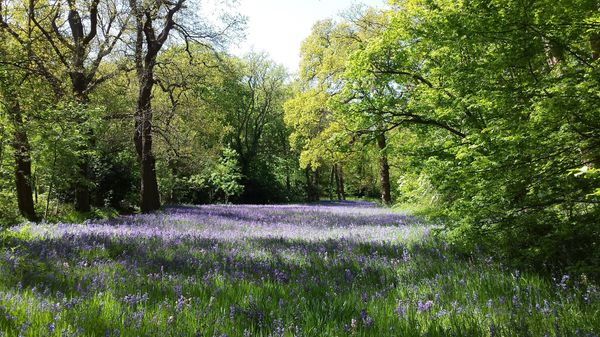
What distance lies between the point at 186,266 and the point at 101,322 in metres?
2.34

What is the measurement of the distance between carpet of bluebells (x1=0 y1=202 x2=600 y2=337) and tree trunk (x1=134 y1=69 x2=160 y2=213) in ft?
29.5

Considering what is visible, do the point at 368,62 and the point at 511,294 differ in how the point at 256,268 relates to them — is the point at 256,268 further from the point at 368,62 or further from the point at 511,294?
the point at 368,62

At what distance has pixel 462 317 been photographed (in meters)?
3.21

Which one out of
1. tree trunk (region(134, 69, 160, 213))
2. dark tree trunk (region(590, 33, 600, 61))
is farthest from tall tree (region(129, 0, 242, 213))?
dark tree trunk (region(590, 33, 600, 61))

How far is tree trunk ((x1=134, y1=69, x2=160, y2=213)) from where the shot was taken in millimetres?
14836

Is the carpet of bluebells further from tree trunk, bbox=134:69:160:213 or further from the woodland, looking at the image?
tree trunk, bbox=134:69:160:213

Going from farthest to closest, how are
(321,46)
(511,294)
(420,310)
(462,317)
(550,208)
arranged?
1. (321,46)
2. (550,208)
3. (511,294)
4. (420,310)
5. (462,317)

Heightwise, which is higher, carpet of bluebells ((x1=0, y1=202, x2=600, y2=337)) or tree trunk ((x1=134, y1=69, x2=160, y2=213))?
tree trunk ((x1=134, y1=69, x2=160, y2=213))

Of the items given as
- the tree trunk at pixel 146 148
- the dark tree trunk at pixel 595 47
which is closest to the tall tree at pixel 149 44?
the tree trunk at pixel 146 148

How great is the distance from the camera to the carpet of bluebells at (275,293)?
2.90 metres

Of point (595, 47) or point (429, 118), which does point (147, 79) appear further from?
point (595, 47)

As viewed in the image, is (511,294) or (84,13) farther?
(84,13)

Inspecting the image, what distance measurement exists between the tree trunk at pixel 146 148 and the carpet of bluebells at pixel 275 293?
354 inches

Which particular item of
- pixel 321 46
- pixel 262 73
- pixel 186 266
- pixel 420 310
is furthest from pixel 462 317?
pixel 262 73
